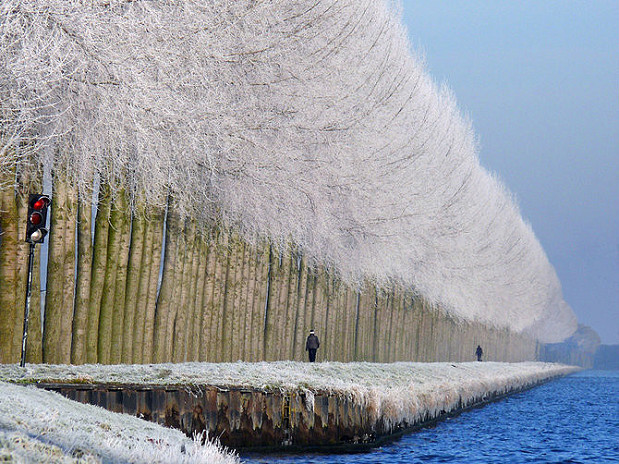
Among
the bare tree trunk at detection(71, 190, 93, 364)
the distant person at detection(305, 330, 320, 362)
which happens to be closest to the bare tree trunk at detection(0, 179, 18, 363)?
the bare tree trunk at detection(71, 190, 93, 364)

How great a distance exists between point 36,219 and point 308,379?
664 centimetres

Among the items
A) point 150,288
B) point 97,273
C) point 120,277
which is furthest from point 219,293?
point 97,273

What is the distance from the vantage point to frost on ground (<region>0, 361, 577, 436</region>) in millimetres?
15445

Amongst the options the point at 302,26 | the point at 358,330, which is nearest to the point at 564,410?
the point at 358,330

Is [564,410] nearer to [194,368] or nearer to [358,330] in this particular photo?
[358,330]

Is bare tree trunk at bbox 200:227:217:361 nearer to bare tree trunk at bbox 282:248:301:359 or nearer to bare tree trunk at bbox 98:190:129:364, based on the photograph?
bare tree trunk at bbox 98:190:129:364

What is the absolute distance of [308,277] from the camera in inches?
1300

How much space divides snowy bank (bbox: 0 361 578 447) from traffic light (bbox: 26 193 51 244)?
2.25 metres

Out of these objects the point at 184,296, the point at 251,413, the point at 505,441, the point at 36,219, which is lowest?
the point at 505,441

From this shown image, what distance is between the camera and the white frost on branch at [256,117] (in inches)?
600

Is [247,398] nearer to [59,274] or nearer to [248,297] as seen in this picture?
[59,274]

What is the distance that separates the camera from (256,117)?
847 inches

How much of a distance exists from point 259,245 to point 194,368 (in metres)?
9.39

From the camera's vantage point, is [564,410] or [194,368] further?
[564,410]
